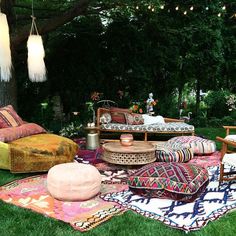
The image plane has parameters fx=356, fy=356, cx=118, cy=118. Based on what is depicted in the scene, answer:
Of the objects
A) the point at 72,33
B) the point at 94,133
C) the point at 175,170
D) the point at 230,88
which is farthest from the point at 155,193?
the point at 230,88

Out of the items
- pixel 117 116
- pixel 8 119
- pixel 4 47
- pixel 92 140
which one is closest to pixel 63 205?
pixel 4 47

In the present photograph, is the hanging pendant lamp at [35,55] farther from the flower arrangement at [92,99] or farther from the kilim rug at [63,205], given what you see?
the flower arrangement at [92,99]

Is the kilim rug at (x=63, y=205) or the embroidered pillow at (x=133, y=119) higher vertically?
the embroidered pillow at (x=133, y=119)

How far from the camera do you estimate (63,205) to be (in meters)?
3.56

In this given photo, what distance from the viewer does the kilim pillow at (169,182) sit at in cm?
363

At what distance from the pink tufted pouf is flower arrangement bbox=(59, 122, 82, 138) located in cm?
381

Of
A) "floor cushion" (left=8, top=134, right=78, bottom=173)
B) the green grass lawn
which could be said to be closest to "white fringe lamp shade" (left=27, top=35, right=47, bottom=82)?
"floor cushion" (left=8, top=134, right=78, bottom=173)

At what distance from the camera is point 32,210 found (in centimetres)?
343

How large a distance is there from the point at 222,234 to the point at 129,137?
8.05ft

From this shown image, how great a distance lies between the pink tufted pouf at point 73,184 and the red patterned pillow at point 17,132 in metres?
1.33

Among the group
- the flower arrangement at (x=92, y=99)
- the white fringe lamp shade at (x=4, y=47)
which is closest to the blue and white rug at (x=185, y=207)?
the white fringe lamp shade at (x=4, y=47)

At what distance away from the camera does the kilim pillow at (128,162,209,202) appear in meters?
3.63

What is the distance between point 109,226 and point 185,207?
2.88 feet

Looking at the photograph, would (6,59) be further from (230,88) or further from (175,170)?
(230,88)
